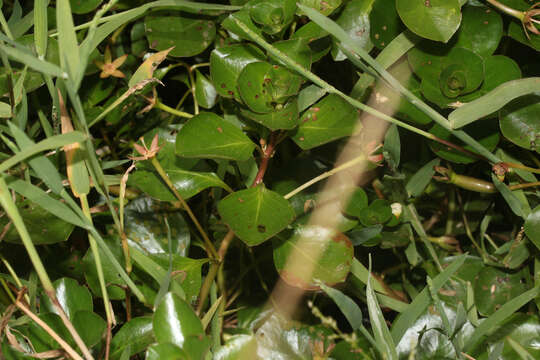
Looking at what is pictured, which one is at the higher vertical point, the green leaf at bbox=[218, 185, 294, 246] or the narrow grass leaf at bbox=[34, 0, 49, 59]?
the narrow grass leaf at bbox=[34, 0, 49, 59]

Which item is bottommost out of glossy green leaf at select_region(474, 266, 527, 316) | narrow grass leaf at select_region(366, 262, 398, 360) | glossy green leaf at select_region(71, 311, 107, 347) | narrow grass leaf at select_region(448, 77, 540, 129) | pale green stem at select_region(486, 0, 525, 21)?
glossy green leaf at select_region(474, 266, 527, 316)

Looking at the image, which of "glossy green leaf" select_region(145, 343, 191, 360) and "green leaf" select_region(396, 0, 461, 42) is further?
"green leaf" select_region(396, 0, 461, 42)

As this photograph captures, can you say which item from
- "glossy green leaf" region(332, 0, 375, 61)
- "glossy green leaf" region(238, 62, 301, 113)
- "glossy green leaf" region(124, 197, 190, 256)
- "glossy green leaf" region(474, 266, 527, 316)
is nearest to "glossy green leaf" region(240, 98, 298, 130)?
"glossy green leaf" region(238, 62, 301, 113)

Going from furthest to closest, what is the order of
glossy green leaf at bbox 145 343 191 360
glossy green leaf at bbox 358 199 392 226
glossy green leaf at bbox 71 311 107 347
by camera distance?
glossy green leaf at bbox 358 199 392 226 → glossy green leaf at bbox 71 311 107 347 → glossy green leaf at bbox 145 343 191 360

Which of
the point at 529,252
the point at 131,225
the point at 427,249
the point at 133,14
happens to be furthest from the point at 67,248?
the point at 529,252

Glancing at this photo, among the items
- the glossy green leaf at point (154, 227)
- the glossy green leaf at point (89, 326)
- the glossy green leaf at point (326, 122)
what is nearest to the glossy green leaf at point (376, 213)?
the glossy green leaf at point (326, 122)

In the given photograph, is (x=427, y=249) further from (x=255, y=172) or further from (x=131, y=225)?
(x=131, y=225)

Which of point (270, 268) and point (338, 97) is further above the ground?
point (338, 97)

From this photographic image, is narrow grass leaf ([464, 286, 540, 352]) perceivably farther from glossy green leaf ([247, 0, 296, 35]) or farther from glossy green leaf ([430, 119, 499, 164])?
glossy green leaf ([247, 0, 296, 35])
